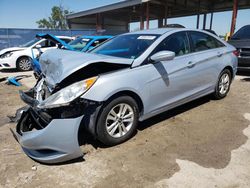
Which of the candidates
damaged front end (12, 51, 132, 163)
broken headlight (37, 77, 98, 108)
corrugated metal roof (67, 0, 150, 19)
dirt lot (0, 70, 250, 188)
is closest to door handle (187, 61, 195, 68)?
dirt lot (0, 70, 250, 188)

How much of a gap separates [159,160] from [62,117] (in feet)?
4.30

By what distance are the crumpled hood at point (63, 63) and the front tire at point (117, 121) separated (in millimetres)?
563

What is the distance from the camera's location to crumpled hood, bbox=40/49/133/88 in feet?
9.63

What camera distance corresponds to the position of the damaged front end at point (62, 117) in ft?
9.02

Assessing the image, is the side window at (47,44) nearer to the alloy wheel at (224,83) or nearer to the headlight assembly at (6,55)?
the headlight assembly at (6,55)

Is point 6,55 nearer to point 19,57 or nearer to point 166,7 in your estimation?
point 19,57

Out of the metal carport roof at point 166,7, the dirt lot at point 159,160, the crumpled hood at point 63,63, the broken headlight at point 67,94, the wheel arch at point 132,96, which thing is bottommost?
the dirt lot at point 159,160

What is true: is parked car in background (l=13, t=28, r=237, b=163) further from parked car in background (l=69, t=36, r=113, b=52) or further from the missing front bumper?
parked car in background (l=69, t=36, r=113, b=52)

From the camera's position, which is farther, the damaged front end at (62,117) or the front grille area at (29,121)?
the front grille area at (29,121)

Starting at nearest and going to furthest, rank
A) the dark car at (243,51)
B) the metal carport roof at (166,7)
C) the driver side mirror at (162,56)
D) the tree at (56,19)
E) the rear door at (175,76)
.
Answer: the driver side mirror at (162,56)
the rear door at (175,76)
the dark car at (243,51)
the metal carport roof at (166,7)
the tree at (56,19)

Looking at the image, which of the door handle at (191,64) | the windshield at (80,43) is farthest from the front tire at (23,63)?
the door handle at (191,64)

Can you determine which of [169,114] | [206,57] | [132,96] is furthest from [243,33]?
[132,96]

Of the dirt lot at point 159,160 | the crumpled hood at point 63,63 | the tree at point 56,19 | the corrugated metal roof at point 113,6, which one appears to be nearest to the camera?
the dirt lot at point 159,160

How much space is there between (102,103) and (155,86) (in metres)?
0.97
